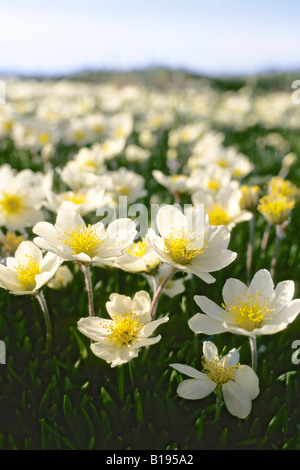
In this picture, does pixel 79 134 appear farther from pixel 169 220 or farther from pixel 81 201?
pixel 169 220

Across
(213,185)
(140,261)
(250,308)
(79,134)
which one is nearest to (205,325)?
(250,308)

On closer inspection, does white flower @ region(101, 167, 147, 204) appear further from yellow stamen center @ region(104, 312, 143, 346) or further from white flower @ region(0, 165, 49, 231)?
yellow stamen center @ region(104, 312, 143, 346)

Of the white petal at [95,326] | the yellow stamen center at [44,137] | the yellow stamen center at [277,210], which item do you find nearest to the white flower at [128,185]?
the yellow stamen center at [277,210]

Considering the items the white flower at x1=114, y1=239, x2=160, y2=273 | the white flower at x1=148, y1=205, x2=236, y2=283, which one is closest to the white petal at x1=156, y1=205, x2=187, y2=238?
the white flower at x1=148, y1=205, x2=236, y2=283

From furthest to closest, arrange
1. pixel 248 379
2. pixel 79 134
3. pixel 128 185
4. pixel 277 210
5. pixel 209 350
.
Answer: pixel 79 134, pixel 128 185, pixel 277 210, pixel 209 350, pixel 248 379

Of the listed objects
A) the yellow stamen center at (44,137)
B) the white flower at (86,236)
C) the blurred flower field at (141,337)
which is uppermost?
the white flower at (86,236)

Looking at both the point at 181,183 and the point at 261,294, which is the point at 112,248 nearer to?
the point at 261,294

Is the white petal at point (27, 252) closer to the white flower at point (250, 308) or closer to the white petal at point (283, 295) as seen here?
the white flower at point (250, 308)
